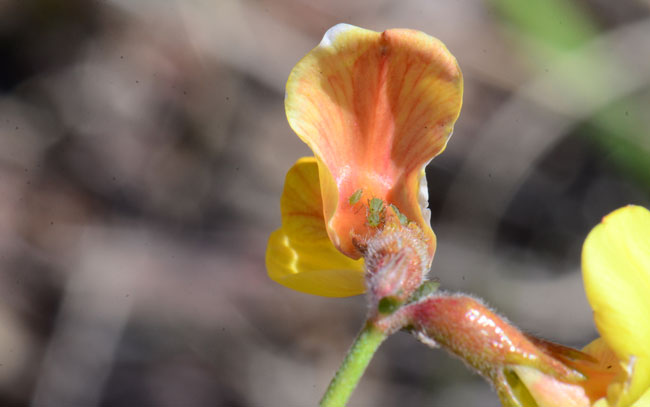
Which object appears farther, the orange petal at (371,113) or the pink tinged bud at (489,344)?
the orange petal at (371,113)

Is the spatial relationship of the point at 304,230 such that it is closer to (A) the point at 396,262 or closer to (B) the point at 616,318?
(A) the point at 396,262

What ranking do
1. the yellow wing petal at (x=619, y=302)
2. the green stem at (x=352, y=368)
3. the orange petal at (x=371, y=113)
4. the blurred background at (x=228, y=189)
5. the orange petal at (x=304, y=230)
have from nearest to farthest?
1. the yellow wing petal at (x=619, y=302)
2. the green stem at (x=352, y=368)
3. the orange petal at (x=371, y=113)
4. the orange petal at (x=304, y=230)
5. the blurred background at (x=228, y=189)

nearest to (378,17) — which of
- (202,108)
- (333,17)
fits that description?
(333,17)

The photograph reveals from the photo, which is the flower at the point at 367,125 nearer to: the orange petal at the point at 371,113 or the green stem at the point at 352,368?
the orange petal at the point at 371,113

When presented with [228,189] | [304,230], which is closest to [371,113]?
[304,230]

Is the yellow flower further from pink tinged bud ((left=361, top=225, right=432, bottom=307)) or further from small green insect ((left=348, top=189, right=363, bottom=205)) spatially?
small green insect ((left=348, top=189, right=363, bottom=205))

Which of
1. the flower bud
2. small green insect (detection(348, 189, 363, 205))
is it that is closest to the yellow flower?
the flower bud

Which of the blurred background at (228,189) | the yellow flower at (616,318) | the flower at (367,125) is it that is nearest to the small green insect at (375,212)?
the flower at (367,125)
